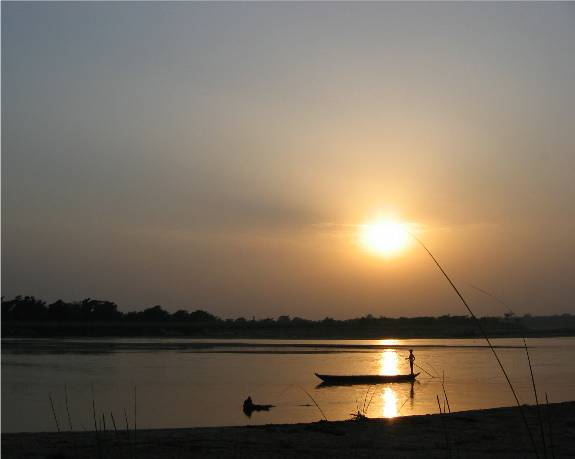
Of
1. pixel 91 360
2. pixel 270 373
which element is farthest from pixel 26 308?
pixel 270 373

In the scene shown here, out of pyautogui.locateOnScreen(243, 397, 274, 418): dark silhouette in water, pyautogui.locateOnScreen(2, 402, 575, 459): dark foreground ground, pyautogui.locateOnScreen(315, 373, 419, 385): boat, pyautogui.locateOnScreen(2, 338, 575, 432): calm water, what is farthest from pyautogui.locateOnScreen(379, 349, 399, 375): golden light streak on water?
pyautogui.locateOnScreen(2, 402, 575, 459): dark foreground ground

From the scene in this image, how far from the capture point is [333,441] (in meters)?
12.9

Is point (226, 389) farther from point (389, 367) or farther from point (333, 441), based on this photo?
point (333, 441)

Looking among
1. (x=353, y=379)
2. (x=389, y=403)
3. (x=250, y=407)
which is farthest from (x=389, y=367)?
(x=250, y=407)

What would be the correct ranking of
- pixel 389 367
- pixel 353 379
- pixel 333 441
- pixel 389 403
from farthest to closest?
pixel 389 367, pixel 353 379, pixel 389 403, pixel 333 441

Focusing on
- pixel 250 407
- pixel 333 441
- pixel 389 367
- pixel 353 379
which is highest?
pixel 389 367

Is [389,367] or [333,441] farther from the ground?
[389,367]

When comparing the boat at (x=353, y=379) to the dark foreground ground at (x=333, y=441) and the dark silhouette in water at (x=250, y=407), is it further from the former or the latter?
the dark foreground ground at (x=333, y=441)

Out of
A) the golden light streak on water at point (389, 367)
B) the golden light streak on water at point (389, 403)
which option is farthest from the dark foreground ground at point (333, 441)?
the golden light streak on water at point (389, 367)

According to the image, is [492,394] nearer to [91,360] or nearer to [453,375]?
[453,375]

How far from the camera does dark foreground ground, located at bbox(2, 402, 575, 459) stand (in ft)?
37.9

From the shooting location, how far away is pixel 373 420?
51.9 ft

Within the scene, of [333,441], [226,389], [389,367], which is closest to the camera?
[333,441]

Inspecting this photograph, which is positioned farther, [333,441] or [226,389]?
[226,389]
